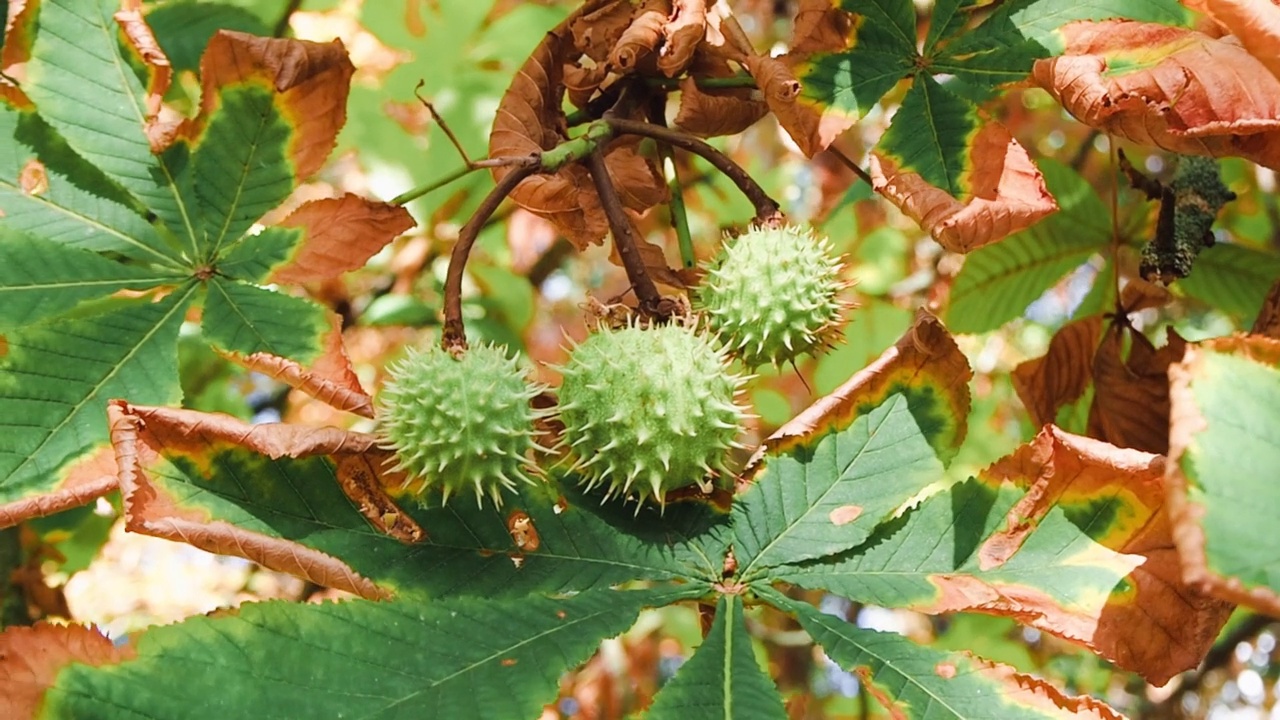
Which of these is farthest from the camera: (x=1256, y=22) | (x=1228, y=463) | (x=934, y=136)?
(x=934, y=136)

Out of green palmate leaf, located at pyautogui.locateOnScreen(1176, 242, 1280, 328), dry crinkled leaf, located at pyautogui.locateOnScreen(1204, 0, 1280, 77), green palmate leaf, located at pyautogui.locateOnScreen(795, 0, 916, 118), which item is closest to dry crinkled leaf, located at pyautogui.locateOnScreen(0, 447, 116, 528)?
green palmate leaf, located at pyautogui.locateOnScreen(795, 0, 916, 118)

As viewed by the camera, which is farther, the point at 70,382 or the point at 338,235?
the point at 338,235

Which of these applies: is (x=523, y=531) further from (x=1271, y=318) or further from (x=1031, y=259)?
(x=1031, y=259)

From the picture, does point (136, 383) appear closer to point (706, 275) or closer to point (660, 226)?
point (706, 275)

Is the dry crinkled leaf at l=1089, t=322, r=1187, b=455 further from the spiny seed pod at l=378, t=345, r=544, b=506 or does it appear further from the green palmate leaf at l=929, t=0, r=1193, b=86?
the spiny seed pod at l=378, t=345, r=544, b=506

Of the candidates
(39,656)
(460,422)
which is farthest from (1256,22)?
(39,656)
